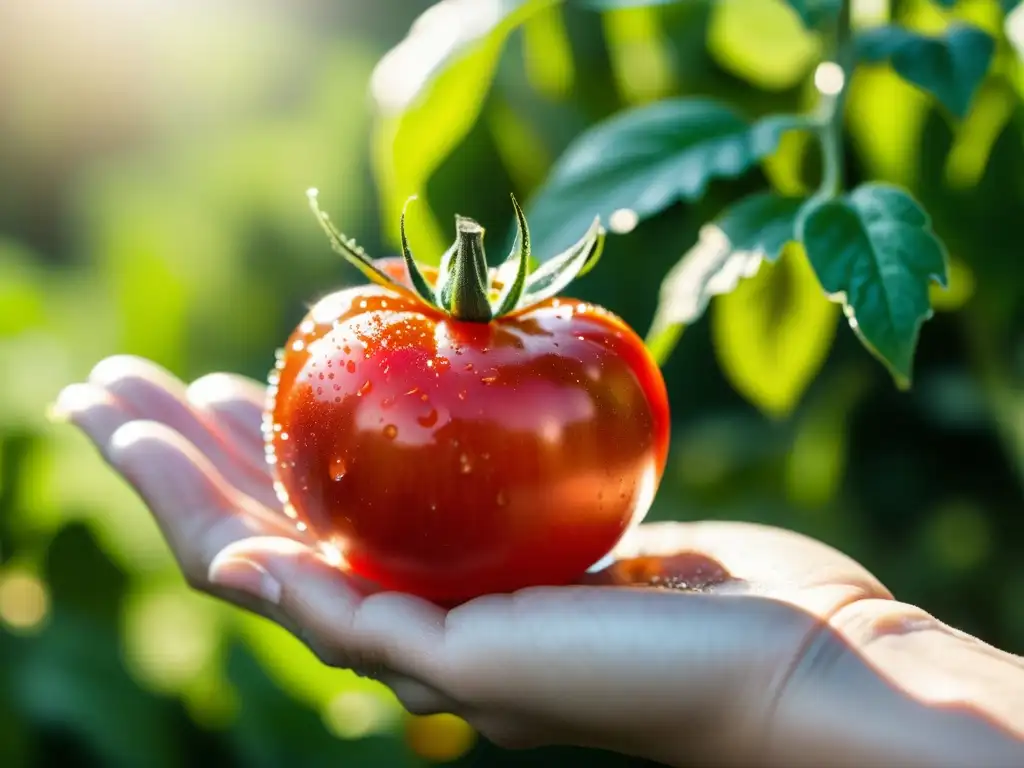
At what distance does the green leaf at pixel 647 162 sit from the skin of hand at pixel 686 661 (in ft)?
0.77

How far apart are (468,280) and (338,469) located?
136 millimetres

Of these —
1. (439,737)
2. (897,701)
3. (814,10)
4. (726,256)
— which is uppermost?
(814,10)

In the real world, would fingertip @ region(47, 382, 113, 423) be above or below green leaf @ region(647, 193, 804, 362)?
below

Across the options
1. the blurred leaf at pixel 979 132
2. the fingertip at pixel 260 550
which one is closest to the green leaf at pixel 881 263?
the blurred leaf at pixel 979 132

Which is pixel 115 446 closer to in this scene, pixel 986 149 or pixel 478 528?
pixel 478 528

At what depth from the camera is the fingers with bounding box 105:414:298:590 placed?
0.81 meters

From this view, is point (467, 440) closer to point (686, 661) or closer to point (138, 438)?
point (686, 661)

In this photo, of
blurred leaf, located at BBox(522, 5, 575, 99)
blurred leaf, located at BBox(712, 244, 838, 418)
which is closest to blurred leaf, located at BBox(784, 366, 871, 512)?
blurred leaf, located at BBox(712, 244, 838, 418)

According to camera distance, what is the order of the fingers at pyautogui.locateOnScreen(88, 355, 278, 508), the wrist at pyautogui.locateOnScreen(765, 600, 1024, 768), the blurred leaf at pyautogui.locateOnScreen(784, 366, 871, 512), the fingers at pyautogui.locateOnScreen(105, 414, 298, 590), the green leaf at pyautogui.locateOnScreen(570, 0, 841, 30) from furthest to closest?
the blurred leaf at pyautogui.locateOnScreen(784, 366, 871, 512)
the fingers at pyautogui.locateOnScreen(88, 355, 278, 508)
the fingers at pyautogui.locateOnScreen(105, 414, 298, 590)
the green leaf at pyautogui.locateOnScreen(570, 0, 841, 30)
the wrist at pyautogui.locateOnScreen(765, 600, 1024, 768)

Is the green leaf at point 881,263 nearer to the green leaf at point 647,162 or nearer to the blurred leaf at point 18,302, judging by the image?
the green leaf at point 647,162

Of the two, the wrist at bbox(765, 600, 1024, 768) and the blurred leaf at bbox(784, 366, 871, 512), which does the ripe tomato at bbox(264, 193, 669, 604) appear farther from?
the blurred leaf at bbox(784, 366, 871, 512)

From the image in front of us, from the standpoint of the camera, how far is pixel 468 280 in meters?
0.68


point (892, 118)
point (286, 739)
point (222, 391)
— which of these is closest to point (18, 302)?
point (222, 391)

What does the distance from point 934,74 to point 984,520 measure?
0.53 metres
